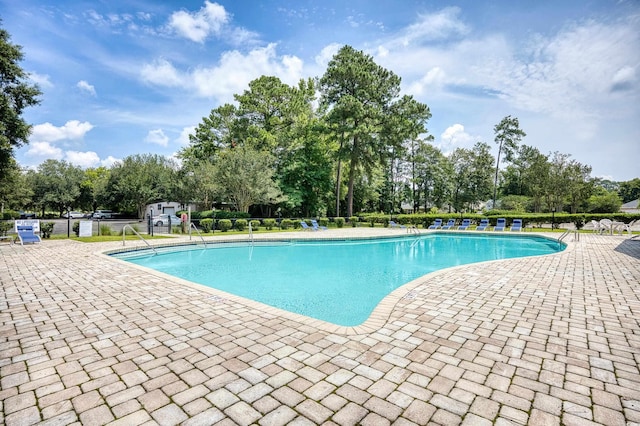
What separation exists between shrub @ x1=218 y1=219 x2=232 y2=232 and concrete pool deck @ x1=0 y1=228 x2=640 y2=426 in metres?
13.9

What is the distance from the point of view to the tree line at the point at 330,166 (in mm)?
24453

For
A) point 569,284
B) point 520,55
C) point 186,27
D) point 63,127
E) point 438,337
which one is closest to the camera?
point 438,337

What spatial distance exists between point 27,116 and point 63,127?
19.0m

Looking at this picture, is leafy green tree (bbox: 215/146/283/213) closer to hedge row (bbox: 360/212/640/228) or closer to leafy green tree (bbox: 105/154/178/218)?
hedge row (bbox: 360/212/640/228)

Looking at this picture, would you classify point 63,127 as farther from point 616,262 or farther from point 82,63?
point 616,262

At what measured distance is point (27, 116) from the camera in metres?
17.0

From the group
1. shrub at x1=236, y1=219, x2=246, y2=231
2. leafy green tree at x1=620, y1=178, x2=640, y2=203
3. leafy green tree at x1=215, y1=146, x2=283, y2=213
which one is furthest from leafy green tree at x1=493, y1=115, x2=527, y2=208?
leafy green tree at x1=620, y1=178, x2=640, y2=203

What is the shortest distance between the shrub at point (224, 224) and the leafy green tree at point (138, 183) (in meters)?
18.3

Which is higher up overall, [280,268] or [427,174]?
[427,174]

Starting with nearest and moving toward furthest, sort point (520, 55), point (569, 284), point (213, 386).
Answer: point (213, 386), point (569, 284), point (520, 55)

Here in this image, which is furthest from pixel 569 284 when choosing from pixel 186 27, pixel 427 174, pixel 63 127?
pixel 63 127

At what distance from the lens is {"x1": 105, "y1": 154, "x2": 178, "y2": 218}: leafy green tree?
35.9 meters

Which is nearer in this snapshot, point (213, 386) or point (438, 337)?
point (213, 386)

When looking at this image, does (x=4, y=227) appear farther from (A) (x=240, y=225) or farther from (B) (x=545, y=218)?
(B) (x=545, y=218)
